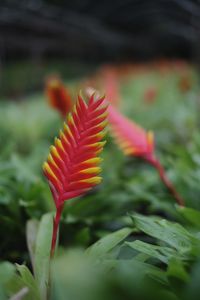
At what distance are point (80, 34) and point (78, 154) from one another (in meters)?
5.53

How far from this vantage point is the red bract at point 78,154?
30.3 inches

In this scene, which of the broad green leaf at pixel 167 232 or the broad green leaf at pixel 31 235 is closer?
A: the broad green leaf at pixel 167 232

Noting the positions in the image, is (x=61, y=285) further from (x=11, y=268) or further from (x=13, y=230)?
(x=13, y=230)

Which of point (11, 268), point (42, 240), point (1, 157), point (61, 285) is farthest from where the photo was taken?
point (1, 157)

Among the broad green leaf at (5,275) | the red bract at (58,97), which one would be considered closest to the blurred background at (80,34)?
the red bract at (58,97)

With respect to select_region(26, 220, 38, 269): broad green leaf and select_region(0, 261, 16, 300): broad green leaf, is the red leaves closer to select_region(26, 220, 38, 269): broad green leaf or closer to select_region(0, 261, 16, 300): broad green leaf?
select_region(26, 220, 38, 269): broad green leaf

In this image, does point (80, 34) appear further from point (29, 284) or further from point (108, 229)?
point (29, 284)

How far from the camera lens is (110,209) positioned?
1.41 meters

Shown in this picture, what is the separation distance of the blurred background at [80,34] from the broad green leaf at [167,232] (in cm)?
179

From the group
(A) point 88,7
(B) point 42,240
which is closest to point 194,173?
(B) point 42,240

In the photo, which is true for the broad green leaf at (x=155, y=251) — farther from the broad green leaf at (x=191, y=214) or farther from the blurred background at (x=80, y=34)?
the blurred background at (x=80, y=34)

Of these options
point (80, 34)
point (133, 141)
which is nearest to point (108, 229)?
point (133, 141)

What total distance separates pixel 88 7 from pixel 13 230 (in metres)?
4.29

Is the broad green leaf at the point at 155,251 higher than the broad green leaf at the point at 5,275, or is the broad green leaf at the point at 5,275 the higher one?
the broad green leaf at the point at 5,275
